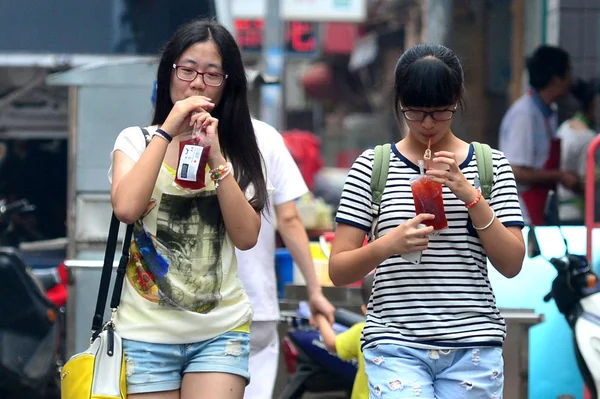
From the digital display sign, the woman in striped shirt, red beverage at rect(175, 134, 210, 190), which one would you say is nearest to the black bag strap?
red beverage at rect(175, 134, 210, 190)

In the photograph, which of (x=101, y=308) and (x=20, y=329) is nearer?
(x=101, y=308)

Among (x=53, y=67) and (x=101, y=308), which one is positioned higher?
(x=53, y=67)

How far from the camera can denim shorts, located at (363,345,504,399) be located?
3.00 m

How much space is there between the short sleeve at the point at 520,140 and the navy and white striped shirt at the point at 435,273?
13.4 feet

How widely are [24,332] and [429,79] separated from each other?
9.62 feet

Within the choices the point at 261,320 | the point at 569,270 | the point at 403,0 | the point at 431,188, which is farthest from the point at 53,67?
the point at 403,0

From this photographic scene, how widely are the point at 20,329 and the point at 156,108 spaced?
2168 mm

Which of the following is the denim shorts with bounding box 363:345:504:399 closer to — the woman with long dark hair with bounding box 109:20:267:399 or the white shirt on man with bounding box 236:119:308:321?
the woman with long dark hair with bounding box 109:20:267:399

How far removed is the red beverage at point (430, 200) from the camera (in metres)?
2.86

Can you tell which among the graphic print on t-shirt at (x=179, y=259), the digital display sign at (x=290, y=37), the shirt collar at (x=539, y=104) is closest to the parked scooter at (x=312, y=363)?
the graphic print on t-shirt at (x=179, y=259)

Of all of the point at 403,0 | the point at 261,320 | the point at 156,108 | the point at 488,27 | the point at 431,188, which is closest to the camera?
the point at 431,188

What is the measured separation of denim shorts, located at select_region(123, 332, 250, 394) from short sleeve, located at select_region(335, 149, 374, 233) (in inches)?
19.8

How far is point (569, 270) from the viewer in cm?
441

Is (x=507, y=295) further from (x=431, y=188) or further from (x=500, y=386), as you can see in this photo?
(x=431, y=188)
